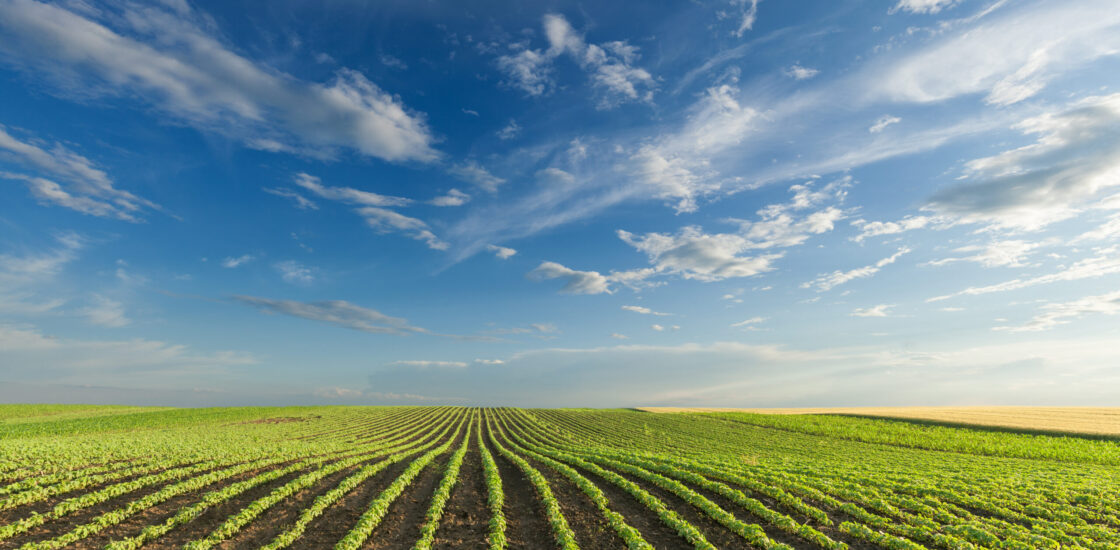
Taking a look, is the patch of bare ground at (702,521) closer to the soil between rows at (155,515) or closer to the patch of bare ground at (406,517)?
the patch of bare ground at (406,517)

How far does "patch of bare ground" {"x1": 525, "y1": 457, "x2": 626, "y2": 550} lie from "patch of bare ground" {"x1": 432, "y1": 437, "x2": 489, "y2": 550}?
295 centimetres

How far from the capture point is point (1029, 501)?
1809cm

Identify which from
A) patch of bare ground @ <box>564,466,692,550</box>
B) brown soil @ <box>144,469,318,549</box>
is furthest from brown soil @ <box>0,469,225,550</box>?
patch of bare ground @ <box>564,466,692,550</box>

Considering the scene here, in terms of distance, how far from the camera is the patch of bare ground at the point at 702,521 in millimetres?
14180

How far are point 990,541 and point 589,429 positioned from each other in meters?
45.9

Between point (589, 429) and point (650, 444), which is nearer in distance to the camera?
point (650, 444)

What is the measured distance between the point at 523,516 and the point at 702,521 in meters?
6.29

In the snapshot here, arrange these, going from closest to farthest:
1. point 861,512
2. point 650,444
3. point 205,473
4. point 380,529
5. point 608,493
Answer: point 380,529
point 861,512
point 608,493
point 205,473
point 650,444

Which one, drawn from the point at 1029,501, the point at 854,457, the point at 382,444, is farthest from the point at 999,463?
the point at 382,444

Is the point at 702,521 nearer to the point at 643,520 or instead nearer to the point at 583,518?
the point at 643,520

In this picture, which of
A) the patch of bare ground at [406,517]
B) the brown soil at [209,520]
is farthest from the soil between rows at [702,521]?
the brown soil at [209,520]

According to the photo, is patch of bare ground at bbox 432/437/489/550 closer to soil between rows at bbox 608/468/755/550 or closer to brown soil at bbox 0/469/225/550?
soil between rows at bbox 608/468/755/550

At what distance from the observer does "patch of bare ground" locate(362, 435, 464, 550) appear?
14.0m

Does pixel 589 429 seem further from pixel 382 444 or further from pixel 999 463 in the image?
pixel 999 463
